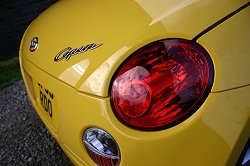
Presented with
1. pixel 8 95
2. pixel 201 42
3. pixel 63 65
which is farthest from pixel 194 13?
pixel 8 95

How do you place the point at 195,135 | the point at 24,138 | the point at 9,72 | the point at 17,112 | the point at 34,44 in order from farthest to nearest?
the point at 9,72
the point at 17,112
the point at 24,138
the point at 34,44
the point at 195,135

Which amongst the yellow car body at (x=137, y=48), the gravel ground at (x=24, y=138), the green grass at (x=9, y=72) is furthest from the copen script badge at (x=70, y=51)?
the green grass at (x=9, y=72)

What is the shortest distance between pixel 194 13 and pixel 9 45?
11.4ft

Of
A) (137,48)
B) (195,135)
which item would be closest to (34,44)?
(137,48)

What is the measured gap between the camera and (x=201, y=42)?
1.30 m

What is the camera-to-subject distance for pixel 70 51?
163cm

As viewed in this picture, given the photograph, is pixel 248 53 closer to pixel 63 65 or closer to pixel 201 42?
pixel 201 42

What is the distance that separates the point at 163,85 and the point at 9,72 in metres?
3.18

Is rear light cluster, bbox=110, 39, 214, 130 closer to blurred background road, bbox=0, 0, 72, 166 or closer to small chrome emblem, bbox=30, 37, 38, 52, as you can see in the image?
small chrome emblem, bbox=30, 37, 38, 52

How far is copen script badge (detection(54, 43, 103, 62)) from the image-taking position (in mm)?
1552

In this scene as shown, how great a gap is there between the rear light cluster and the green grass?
8.86 ft

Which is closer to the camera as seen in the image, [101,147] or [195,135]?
[195,135]

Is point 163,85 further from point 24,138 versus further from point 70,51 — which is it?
point 24,138

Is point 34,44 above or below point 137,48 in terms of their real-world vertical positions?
below
